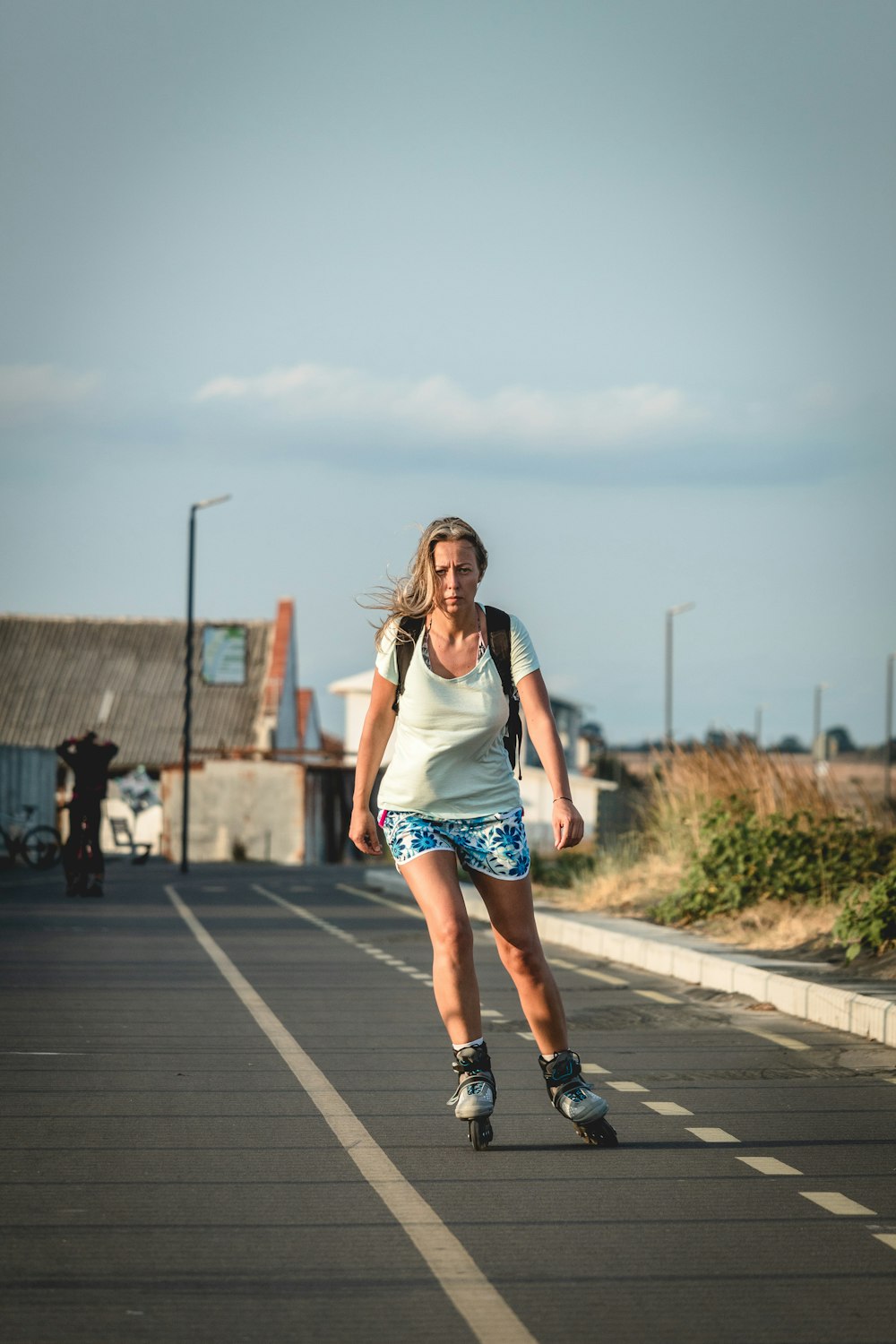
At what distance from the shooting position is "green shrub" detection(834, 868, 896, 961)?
12.5 metres

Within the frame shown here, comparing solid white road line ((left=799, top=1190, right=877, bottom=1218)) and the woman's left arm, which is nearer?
solid white road line ((left=799, top=1190, right=877, bottom=1218))

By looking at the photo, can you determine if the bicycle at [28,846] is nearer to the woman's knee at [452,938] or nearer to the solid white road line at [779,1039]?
the solid white road line at [779,1039]

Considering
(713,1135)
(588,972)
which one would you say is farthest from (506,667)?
(588,972)

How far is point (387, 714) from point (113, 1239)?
2259mm

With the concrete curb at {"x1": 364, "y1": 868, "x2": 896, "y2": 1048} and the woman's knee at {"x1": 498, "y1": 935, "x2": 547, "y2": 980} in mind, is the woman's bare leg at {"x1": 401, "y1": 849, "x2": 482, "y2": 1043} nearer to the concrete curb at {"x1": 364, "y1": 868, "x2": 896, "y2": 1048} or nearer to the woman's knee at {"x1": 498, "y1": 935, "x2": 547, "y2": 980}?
the woman's knee at {"x1": 498, "y1": 935, "x2": 547, "y2": 980}

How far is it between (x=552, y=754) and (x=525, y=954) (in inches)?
29.8

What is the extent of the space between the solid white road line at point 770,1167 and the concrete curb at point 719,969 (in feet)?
11.0

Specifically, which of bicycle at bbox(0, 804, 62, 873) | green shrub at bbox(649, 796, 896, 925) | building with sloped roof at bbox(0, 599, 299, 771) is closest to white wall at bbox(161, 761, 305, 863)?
building with sloped roof at bbox(0, 599, 299, 771)

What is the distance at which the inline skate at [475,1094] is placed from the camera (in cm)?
665

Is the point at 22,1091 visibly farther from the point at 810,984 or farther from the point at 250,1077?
the point at 810,984

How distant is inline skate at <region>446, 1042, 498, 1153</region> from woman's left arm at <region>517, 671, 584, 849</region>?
81 cm

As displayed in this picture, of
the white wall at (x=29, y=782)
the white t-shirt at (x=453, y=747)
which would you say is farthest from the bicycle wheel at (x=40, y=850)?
the white t-shirt at (x=453, y=747)

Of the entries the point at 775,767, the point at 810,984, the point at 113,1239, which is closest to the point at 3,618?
the point at 775,767

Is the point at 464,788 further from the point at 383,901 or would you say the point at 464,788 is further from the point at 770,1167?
the point at 383,901
